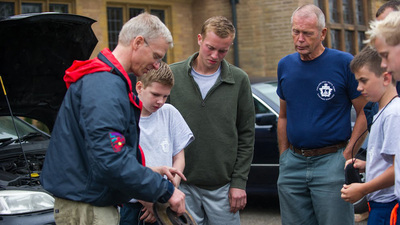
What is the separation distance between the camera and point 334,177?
3707mm

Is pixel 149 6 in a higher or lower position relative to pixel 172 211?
higher

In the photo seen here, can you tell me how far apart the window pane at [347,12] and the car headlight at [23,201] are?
13.2 meters

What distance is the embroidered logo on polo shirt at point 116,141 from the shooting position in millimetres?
2471

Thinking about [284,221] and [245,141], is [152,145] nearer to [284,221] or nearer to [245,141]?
[245,141]

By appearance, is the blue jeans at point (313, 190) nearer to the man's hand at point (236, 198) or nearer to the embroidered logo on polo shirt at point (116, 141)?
A: the man's hand at point (236, 198)

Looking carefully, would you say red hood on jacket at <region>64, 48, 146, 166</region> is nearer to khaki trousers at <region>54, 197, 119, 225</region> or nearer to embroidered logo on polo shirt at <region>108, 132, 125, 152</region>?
embroidered logo on polo shirt at <region>108, 132, 125, 152</region>

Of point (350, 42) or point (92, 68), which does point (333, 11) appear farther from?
point (92, 68)

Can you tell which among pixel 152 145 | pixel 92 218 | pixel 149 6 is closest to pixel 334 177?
pixel 152 145

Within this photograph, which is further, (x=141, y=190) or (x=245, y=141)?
(x=245, y=141)

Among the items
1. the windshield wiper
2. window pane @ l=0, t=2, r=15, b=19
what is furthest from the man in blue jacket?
window pane @ l=0, t=2, r=15, b=19

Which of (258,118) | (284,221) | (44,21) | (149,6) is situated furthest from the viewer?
(149,6)

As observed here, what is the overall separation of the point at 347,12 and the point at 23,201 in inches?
535

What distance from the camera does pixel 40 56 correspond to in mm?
5504

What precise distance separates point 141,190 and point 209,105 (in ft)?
4.50
